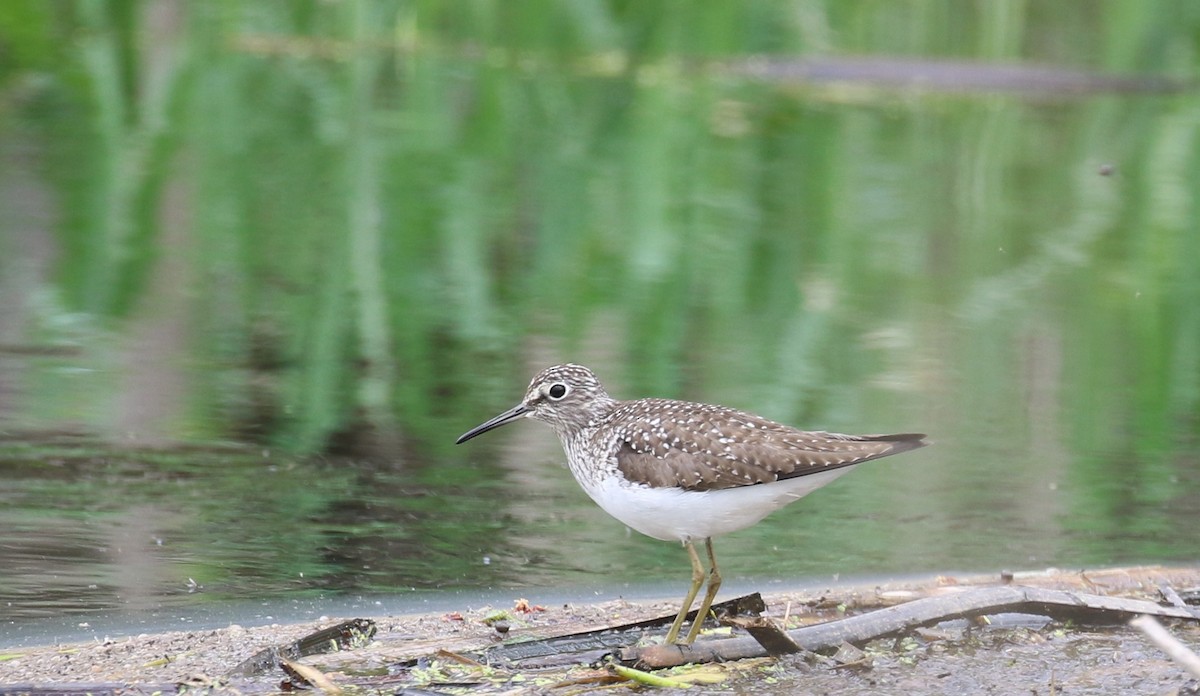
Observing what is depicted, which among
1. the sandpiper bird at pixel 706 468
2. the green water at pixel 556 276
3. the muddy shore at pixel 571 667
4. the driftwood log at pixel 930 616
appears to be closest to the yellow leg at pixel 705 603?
the sandpiper bird at pixel 706 468

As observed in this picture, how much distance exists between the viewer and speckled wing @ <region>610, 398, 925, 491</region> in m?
4.90

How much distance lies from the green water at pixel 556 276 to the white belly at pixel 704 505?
29.2 inches

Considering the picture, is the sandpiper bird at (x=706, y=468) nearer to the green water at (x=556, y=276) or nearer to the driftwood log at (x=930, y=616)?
the driftwood log at (x=930, y=616)

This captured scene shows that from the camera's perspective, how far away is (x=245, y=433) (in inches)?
284

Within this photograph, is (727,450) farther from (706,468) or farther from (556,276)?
(556,276)

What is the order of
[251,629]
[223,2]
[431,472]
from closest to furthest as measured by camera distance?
1. [251,629]
2. [431,472]
3. [223,2]

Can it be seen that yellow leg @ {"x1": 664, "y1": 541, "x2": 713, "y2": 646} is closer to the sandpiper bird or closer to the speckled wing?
the sandpiper bird

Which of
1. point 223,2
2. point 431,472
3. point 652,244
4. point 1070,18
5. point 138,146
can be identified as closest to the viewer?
point 431,472

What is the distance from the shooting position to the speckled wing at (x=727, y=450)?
4898 millimetres

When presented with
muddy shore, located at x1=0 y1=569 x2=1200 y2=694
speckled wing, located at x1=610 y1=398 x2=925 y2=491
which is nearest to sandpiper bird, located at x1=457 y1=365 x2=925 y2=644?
speckled wing, located at x1=610 y1=398 x2=925 y2=491

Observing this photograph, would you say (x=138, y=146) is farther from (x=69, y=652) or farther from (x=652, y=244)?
(x=69, y=652)

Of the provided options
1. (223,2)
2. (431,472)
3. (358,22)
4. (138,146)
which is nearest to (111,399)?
(431,472)

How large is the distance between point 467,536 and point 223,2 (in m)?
16.5

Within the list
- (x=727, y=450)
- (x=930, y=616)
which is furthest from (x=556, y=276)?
(x=930, y=616)
